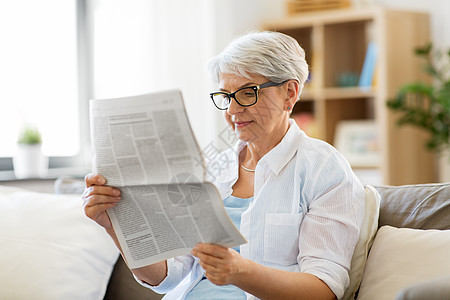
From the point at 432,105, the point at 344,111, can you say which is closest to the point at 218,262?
the point at 432,105

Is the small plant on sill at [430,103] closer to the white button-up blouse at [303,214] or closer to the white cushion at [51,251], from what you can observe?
the white button-up blouse at [303,214]

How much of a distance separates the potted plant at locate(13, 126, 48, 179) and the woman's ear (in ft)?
5.81

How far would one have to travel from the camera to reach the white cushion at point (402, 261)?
133cm

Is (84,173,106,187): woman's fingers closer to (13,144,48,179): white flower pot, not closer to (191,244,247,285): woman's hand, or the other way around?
(191,244,247,285): woman's hand

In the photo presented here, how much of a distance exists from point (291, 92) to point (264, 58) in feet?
0.42

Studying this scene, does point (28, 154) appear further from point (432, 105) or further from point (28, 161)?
point (432, 105)

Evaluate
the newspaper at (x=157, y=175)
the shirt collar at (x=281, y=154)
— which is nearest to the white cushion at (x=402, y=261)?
the shirt collar at (x=281, y=154)

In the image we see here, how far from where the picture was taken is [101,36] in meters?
3.34

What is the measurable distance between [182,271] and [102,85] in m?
1.99

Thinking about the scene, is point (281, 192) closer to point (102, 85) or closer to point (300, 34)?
point (102, 85)

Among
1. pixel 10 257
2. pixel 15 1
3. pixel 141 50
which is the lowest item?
pixel 10 257

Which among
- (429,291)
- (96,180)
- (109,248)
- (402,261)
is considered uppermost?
(96,180)

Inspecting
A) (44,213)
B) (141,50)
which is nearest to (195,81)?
(141,50)

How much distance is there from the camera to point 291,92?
4.96 ft
